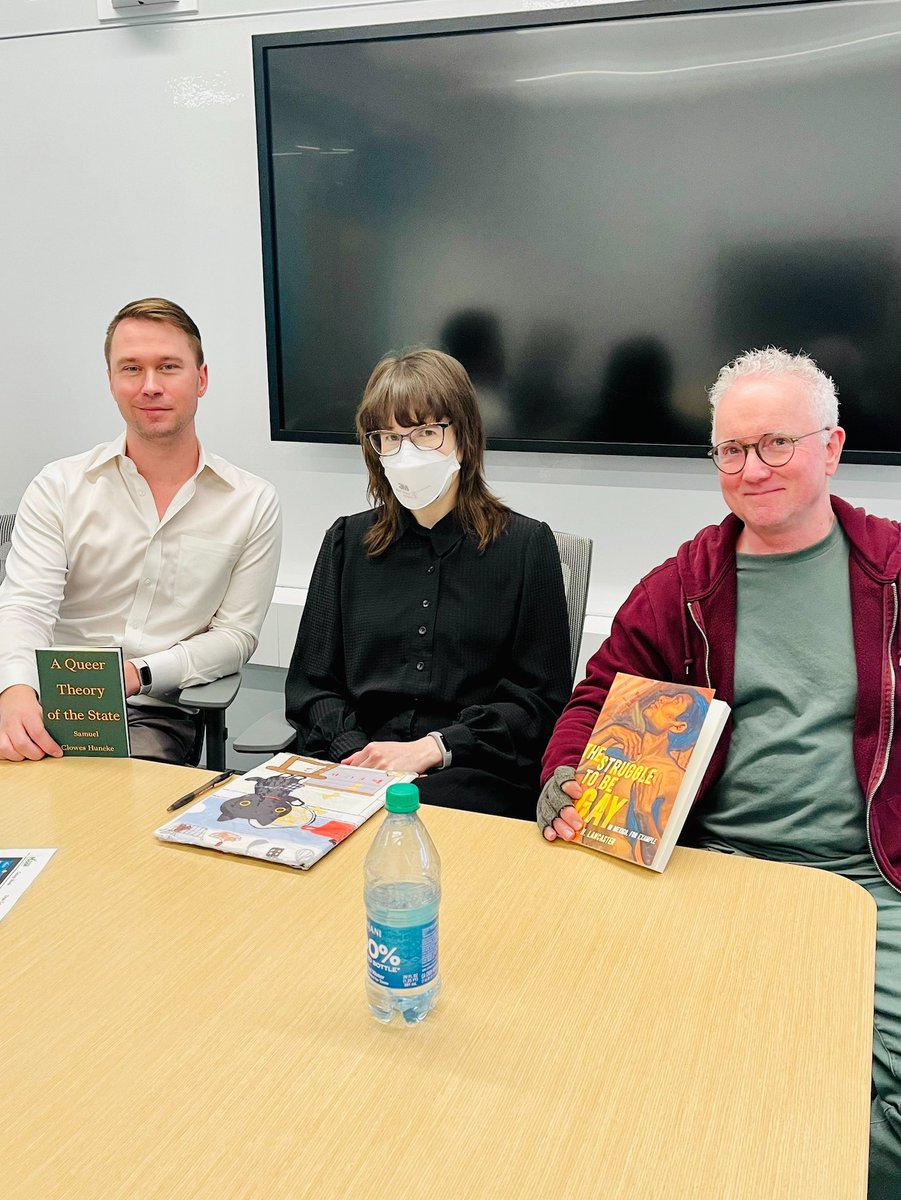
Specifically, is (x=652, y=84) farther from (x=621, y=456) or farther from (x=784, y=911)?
(x=784, y=911)

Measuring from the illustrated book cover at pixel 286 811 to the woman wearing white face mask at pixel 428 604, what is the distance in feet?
1.17

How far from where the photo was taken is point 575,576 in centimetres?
221

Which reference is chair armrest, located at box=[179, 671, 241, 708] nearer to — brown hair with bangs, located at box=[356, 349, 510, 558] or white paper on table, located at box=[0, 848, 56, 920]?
brown hair with bangs, located at box=[356, 349, 510, 558]

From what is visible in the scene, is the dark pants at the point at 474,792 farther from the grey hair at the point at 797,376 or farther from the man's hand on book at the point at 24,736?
the grey hair at the point at 797,376

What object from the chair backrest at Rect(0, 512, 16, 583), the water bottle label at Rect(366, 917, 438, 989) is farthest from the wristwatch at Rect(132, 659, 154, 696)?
the chair backrest at Rect(0, 512, 16, 583)

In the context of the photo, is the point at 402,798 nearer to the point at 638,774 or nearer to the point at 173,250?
the point at 638,774

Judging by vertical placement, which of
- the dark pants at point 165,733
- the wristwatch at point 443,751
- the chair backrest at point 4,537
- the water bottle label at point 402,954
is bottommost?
the dark pants at point 165,733

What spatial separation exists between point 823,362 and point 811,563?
58.1 inches

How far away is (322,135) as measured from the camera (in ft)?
10.5

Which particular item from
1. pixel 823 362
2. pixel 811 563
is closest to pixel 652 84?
pixel 823 362

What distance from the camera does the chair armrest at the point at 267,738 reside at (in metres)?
1.84

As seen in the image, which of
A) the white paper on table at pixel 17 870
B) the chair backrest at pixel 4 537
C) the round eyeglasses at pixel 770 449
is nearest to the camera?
the white paper on table at pixel 17 870

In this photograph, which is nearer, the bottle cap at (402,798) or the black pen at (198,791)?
the bottle cap at (402,798)

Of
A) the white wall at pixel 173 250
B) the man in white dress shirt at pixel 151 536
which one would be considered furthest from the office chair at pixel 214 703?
the white wall at pixel 173 250
